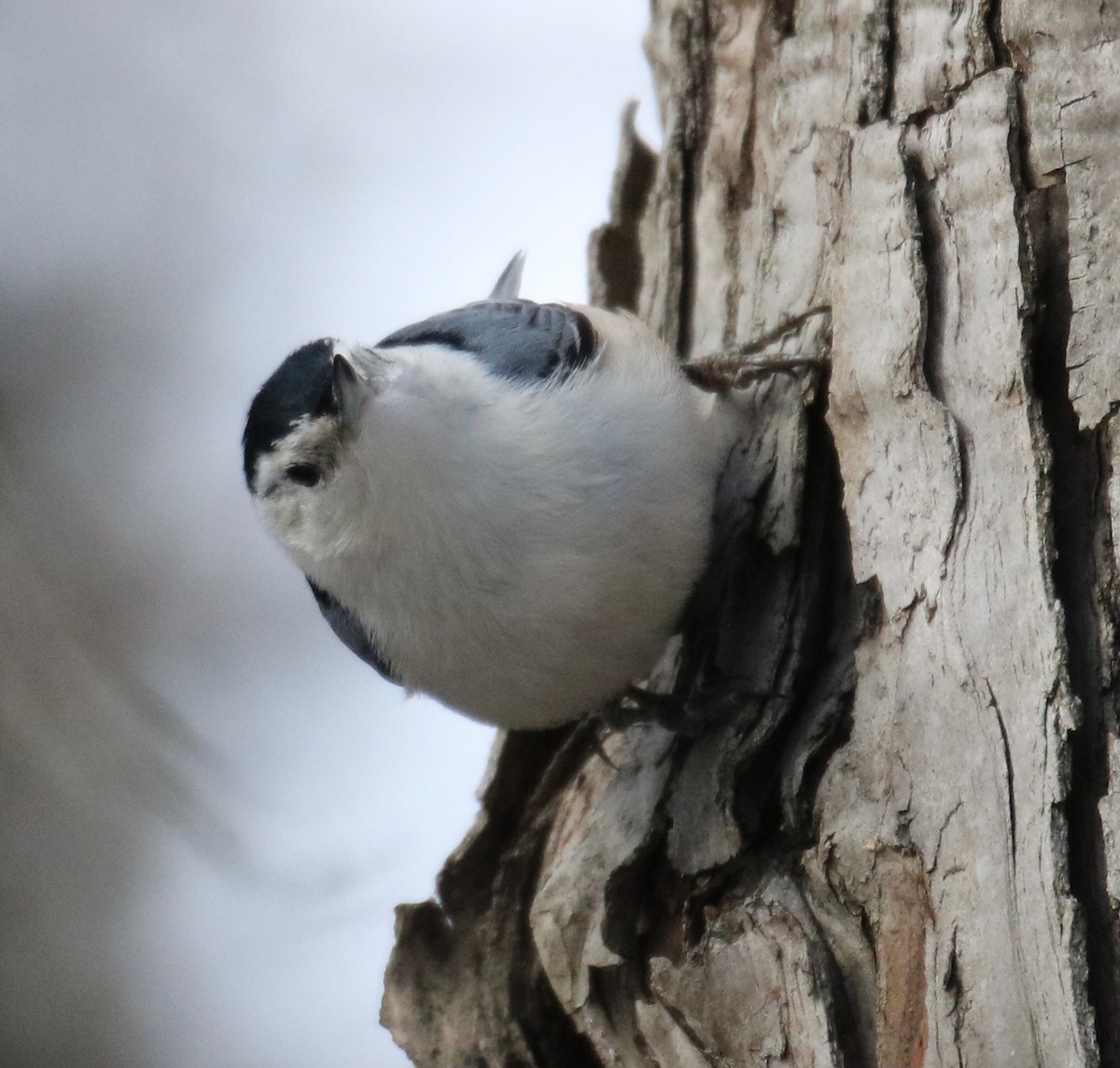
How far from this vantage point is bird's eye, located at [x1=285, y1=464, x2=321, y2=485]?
4.92 feet

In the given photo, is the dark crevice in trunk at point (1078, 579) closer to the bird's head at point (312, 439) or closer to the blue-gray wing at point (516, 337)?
the blue-gray wing at point (516, 337)

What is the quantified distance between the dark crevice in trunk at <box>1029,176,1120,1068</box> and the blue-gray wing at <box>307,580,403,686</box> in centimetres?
82

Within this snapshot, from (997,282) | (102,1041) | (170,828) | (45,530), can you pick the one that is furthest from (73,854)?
(997,282)

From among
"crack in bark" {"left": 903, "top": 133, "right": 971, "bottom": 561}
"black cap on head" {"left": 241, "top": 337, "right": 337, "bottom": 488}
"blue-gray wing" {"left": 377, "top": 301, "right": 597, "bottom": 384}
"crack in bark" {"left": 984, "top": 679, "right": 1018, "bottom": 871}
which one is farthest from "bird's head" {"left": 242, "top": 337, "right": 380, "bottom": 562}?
"crack in bark" {"left": 984, "top": 679, "right": 1018, "bottom": 871}

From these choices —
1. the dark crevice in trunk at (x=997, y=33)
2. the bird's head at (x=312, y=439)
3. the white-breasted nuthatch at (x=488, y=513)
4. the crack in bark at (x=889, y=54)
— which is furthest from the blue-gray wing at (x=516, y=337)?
the dark crevice in trunk at (x=997, y=33)

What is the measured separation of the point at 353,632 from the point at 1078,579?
0.88 metres

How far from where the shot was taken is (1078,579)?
1147 millimetres

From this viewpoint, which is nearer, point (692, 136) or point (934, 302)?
point (934, 302)

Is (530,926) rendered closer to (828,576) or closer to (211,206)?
(828,576)

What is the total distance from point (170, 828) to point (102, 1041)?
1.40 feet

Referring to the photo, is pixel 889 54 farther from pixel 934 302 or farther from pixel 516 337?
pixel 516 337

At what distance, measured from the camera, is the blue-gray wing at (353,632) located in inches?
63.0

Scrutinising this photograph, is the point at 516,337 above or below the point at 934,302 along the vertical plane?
above

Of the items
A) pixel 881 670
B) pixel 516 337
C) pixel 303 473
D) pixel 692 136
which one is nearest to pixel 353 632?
pixel 303 473
